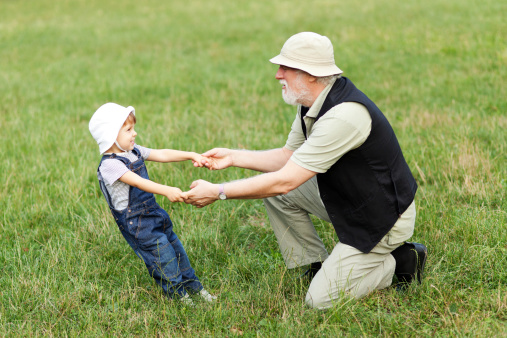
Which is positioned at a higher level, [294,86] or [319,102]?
[294,86]

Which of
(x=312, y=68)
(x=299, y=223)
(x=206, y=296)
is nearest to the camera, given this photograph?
(x=312, y=68)

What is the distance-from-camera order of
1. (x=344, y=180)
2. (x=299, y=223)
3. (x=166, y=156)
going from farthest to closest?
(x=299, y=223) → (x=166, y=156) → (x=344, y=180)

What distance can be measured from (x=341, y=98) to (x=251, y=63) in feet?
29.2

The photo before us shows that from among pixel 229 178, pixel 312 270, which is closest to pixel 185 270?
pixel 312 270

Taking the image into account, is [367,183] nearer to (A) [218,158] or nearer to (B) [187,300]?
(A) [218,158]

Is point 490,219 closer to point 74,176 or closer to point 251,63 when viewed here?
point 74,176

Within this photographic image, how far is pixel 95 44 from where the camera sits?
629 inches

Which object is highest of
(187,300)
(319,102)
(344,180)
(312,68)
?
(312,68)

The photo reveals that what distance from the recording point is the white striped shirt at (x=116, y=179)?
3.86 metres

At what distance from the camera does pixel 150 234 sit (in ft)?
13.3

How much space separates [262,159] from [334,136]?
111 cm

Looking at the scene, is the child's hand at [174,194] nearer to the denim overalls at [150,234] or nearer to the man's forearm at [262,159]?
the denim overalls at [150,234]

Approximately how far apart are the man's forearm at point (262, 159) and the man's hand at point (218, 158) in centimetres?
6

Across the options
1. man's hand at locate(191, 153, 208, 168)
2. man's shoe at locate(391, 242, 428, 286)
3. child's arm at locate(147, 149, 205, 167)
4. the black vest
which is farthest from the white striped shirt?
man's shoe at locate(391, 242, 428, 286)
